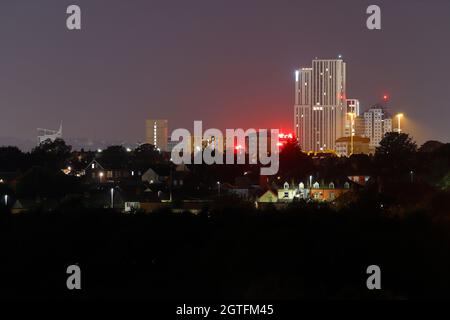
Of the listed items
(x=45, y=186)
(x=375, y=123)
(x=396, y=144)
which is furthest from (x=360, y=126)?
(x=45, y=186)

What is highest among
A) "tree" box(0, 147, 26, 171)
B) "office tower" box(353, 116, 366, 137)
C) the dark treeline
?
"office tower" box(353, 116, 366, 137)

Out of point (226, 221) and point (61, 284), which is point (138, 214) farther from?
point (61, 284)

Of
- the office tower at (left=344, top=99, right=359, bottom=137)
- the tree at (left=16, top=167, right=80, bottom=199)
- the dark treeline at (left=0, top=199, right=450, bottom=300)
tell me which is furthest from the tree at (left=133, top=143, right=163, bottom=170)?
the dark treeline at (left=0, top=199, right=450, bottom=300)

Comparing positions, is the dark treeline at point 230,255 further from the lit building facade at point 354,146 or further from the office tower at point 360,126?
the office tower at point 360,126

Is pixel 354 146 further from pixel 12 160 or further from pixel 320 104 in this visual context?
pixel 12 160

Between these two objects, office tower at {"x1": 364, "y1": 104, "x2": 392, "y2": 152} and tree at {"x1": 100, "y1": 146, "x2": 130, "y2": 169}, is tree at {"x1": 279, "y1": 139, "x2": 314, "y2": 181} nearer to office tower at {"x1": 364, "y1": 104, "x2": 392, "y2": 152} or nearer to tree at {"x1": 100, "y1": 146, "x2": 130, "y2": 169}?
tree at {"x1": 100, "y1": 146, "x2": 130, "y2": 169}
